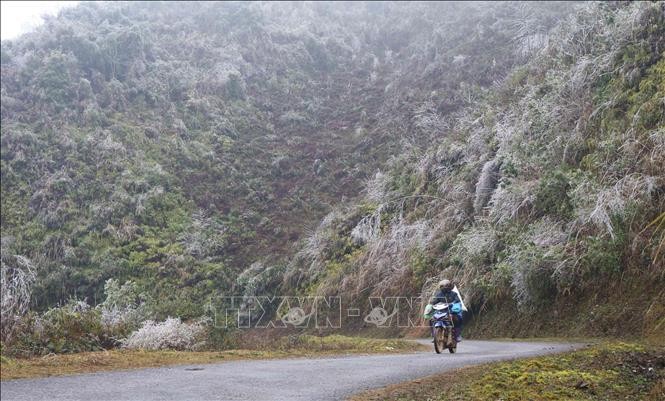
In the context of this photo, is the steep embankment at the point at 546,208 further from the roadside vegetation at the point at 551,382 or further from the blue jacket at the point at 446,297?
the blue jacket at the point at 446,297

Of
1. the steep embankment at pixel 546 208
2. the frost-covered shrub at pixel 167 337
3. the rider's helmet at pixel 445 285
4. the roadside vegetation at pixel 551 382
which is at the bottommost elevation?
the roadside vegetation at pixel 551 382

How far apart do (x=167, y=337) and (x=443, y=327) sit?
5943mm

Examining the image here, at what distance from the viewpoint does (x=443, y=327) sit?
10.8m

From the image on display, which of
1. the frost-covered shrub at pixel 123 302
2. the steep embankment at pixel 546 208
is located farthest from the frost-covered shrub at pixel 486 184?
the frost-covered shrub at pixel 123 302

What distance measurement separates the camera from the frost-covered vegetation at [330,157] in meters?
14.4

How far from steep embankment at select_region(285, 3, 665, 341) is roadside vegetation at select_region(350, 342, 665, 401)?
1742 mm

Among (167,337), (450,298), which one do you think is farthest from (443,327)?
(167,337)

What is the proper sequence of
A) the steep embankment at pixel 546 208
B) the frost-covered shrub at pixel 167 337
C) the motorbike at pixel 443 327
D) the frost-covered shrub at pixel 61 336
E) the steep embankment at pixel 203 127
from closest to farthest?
1. the frost-covered shrub at pixel 61 336
2. the motorbike at pixel 443 327
3. the frost-covered shrub at pixel 167 337
4. the steep embankment at pixel 546 208
5. the steep embankment at pixel 203 127

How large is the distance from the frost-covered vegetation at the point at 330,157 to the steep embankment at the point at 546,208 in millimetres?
76

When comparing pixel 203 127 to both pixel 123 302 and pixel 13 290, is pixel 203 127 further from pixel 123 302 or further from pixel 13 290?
pixel 13 290

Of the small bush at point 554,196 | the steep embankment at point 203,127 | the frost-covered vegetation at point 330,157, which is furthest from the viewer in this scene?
the steep embankment at point 203,127

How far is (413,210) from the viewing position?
2216 cm

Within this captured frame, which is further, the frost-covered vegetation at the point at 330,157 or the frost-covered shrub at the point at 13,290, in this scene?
the frost-covered vegetation at the point at 330,157

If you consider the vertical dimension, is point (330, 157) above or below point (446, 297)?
above
